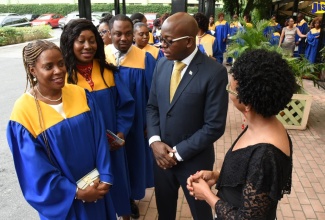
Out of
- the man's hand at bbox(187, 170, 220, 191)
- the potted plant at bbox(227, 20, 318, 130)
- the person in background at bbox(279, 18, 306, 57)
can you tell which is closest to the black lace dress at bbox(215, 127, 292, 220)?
the man's hand at bbox(187, 170, 220, 191)

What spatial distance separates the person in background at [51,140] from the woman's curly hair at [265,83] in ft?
3.48

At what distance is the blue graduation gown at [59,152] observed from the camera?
166cm

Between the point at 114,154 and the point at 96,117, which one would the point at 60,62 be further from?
the point at 114,154

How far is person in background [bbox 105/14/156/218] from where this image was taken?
2742 millimetres

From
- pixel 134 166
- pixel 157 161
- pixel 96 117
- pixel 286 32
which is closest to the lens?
pixel 96 117

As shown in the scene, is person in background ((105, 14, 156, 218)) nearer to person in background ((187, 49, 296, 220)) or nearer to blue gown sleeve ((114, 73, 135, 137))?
blue gown sleeve ((114, 73, 135, 137))

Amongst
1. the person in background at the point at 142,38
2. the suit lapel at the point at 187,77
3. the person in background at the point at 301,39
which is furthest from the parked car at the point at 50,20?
the suit lapel at the point at 187,77

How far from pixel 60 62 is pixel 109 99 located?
0.69 m

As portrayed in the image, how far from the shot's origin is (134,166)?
300cm

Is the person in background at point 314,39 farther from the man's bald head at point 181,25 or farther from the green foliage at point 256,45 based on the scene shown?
the man's bald head at point 181,25

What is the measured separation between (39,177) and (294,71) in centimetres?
473

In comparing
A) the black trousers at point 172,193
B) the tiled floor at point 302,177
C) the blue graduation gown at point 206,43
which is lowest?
the tiled floor at point 302,177

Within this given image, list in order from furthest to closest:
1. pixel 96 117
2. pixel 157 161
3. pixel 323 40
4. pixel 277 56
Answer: pixel 323 40 → pixel 157 161 → pixel 96 117 → pixel 277 56

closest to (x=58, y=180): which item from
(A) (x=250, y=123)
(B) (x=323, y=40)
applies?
(A) (x=250, y=123)
